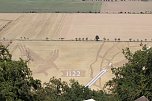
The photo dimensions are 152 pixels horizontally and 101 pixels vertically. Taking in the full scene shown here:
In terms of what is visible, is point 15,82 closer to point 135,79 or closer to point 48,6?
point 135,79

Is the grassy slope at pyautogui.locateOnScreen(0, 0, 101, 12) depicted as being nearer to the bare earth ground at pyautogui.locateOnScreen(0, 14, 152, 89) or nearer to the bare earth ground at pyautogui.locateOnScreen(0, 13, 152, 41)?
the bare earth ground at pyautogui.locateOnScreen(0, 13, 152, 41)

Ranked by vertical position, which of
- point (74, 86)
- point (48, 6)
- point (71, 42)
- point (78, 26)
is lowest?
point (74, 86)

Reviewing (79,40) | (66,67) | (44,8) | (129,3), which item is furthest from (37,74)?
(129,3)

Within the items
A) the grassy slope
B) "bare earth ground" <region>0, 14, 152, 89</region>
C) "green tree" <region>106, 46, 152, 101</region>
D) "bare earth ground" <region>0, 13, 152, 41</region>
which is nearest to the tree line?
"green tree" <region>106, 46, 152, 101</region>

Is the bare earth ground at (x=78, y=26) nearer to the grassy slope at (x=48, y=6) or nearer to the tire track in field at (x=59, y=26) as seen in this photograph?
the tire track in field at (x=59, y=26)

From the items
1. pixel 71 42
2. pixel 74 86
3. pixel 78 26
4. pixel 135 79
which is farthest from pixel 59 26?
pixel 135 79

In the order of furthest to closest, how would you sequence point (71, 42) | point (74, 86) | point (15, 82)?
1. point (71, 42)
2. point (74, 86)
3. point (15, 82)

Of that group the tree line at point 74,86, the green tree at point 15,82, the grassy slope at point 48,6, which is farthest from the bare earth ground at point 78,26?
the green tree at point 15,82
